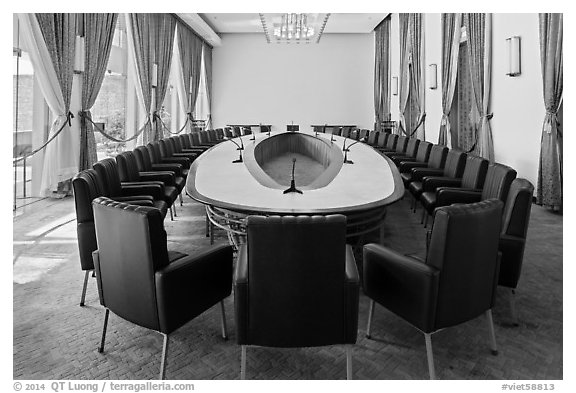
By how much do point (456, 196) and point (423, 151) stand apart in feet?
6.54

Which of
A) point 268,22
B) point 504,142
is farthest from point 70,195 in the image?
point 268,22

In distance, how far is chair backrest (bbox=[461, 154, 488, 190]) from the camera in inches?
130

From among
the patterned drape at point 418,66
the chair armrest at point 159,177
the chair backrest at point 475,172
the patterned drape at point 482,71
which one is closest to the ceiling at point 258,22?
the patterned drape at point 418,66

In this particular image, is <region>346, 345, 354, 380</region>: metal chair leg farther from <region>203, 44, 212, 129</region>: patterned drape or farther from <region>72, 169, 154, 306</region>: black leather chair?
<region>203, 44, 212, 129</region>: patterned drape

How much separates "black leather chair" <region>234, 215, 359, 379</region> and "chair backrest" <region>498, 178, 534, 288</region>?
98 cm

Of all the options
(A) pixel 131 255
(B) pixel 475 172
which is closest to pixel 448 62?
(B) pixel 475 172

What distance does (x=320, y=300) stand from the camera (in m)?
1.70

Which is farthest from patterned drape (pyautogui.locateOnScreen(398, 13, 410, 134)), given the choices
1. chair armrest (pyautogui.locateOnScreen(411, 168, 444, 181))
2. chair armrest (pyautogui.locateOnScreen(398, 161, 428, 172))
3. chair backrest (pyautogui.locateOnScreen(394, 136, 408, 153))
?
chair armrest (pyautogui.locateOnScreen(411, 168, 444, 181))

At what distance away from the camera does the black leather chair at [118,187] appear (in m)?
2.96

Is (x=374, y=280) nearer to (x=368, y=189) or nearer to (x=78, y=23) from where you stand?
(x=368, y=189)

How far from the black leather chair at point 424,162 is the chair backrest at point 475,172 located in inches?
31.7

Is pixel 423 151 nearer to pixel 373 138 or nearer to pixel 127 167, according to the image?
pixel 373 138

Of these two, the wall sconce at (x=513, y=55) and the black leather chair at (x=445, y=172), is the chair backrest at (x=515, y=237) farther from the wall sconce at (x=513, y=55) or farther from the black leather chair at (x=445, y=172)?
the wall sconce at (x=513, y=55)

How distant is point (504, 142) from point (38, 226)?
5.54 meters
